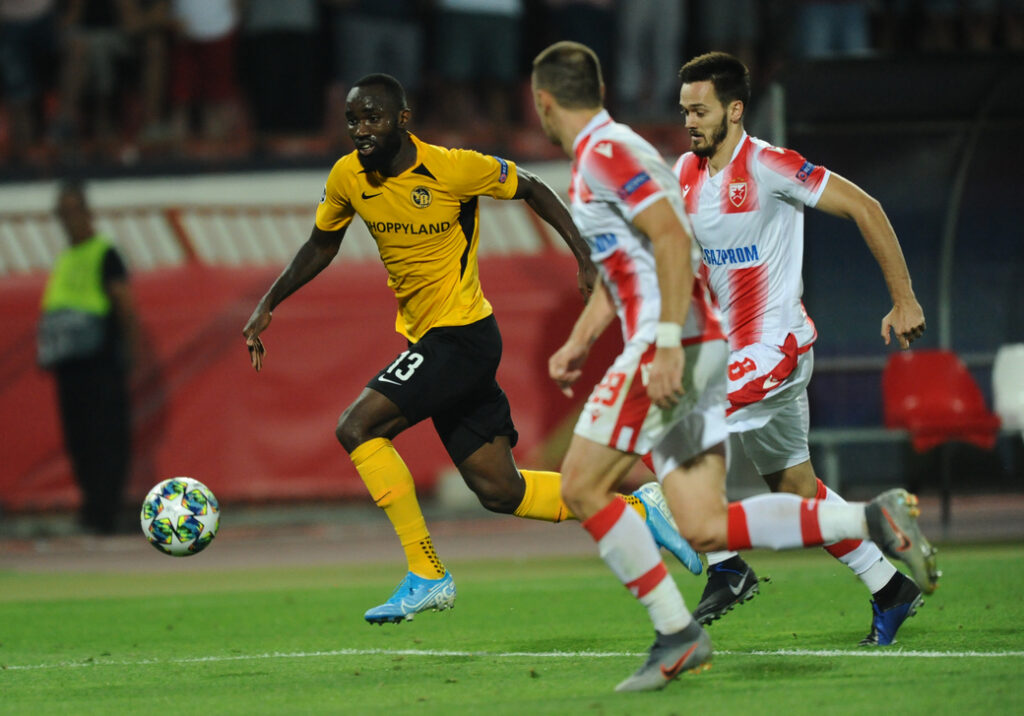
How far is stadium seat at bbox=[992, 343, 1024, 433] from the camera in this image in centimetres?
1174

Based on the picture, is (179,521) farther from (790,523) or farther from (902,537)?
(902,537)

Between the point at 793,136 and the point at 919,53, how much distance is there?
5.04ft

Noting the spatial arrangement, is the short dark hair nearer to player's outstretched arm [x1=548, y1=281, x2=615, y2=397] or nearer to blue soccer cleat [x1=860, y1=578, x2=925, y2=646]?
player's outstretched arm [x1=548, y1=281, x2=615, y2=397]

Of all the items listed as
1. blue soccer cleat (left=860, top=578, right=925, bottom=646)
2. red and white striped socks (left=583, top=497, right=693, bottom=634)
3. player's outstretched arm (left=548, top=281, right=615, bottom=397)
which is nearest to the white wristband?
player's outstretched arm (left=548, top=281, right=615, bottom=397)

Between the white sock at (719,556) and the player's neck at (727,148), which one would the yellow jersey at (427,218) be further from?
the white sock at (719,556)

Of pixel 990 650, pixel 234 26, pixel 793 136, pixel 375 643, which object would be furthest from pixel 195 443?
pixel 990 650

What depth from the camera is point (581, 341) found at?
530 cm

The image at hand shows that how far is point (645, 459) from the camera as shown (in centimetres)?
701

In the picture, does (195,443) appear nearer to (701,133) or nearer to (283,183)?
(283,183)

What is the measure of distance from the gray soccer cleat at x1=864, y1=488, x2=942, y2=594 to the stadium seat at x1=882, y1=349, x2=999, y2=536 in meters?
6.67

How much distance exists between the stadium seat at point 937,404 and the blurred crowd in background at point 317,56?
163 inches

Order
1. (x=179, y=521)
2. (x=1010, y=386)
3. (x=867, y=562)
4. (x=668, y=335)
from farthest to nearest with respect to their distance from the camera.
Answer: (x=1010, y=386), (x=179, y=521), (x=867, y=562), (x=668, y=335)

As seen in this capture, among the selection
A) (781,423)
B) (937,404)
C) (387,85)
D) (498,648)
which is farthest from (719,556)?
(937,404)

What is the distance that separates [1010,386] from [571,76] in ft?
25.0
